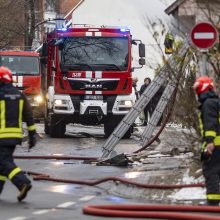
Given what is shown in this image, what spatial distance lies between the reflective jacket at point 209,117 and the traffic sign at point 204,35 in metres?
2.12

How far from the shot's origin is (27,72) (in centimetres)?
3253

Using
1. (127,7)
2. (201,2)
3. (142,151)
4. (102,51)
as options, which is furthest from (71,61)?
(127,7)

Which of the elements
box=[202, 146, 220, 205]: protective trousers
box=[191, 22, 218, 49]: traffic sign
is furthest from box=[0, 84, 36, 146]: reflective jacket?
box=[191, 22, 218, 49]: traffic sign

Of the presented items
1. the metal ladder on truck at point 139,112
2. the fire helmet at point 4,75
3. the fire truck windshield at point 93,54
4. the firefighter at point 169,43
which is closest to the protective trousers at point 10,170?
the fire helmet at point 4,75

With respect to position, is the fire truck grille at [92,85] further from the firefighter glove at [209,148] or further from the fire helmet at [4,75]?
the firefighter glove at [209,148]

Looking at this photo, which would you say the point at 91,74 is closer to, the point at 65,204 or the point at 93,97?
the point at 93,97

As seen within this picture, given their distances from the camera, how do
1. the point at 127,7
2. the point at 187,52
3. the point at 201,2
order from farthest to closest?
the point at 127,7, the point at 187,52, the point at 201,2

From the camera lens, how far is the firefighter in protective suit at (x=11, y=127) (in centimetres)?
1149

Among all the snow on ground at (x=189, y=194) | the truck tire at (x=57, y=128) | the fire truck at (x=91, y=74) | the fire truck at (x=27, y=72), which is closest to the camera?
the snow on ground at (x=189, y=194)

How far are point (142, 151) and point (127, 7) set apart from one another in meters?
42.6

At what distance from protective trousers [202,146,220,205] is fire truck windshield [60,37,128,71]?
1244 cm

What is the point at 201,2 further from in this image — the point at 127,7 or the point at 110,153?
the point at 127,7

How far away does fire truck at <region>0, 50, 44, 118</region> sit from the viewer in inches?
1254

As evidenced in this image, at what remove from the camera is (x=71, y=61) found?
76.9 ft
